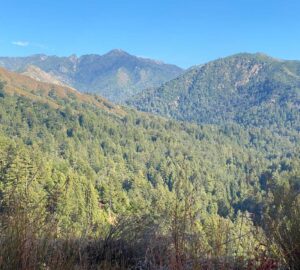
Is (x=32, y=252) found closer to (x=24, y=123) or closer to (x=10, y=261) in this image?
(x=10, y=261)

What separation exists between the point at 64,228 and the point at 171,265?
160 centimetres

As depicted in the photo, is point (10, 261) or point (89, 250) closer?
point (10, 261)

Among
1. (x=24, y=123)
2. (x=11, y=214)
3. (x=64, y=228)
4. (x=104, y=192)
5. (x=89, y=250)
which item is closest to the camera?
(x=11, y=214)

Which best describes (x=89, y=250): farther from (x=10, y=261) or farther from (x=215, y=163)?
(x=215, y=163)

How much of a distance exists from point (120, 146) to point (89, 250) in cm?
16201

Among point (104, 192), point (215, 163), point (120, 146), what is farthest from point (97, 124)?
point (104, 192)

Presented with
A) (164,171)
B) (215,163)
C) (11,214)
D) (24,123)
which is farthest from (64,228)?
(215,163)

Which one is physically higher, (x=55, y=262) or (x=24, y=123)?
(x=55, y=262)

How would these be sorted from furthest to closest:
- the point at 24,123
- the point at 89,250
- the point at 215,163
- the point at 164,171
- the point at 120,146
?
the point at 215,163, the point at 120,146, the point at 24,123, the point at 164,171, the point at 89,250

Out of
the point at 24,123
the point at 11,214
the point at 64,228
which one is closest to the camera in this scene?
the point at 11,214

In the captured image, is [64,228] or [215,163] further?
[215,163]

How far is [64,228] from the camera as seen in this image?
4266 millimetres

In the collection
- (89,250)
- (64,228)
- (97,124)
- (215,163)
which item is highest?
(64,228)

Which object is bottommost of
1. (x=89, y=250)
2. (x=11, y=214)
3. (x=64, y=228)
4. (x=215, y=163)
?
(x=215, y=163)
